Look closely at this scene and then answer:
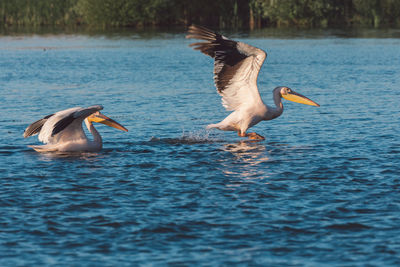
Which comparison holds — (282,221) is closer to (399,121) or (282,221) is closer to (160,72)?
(399,121)

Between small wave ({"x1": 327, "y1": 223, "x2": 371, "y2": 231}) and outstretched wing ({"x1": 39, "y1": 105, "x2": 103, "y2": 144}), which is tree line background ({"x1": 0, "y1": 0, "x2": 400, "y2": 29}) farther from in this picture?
small wave ({"x1": 327, "y1": 223, "x2": 371, "y2": 231})

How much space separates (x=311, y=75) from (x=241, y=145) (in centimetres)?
1494

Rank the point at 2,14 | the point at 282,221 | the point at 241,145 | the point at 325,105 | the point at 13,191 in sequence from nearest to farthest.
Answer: the point at 282,221, the point at 13,191, the point at 241,145, the point at 325,105, the point at 2,14

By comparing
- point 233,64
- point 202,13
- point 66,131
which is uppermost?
point 202,13

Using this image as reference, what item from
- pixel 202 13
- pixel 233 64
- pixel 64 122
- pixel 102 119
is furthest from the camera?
pixel 202 13

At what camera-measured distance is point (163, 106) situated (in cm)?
1945

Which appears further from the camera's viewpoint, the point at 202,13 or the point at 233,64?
the point at 202,13

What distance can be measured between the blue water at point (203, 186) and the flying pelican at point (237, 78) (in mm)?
503

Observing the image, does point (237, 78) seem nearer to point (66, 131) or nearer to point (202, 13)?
point (66, 131)

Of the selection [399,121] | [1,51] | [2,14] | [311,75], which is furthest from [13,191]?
[2,14]

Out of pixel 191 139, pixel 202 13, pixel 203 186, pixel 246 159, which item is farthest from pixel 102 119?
pixel 202 13

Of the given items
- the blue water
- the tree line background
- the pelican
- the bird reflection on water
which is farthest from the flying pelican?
the tree line background

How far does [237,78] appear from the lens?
44.3ft

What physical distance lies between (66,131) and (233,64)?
336 cm
